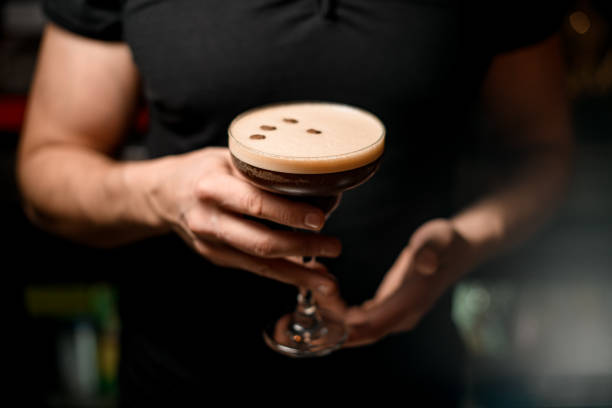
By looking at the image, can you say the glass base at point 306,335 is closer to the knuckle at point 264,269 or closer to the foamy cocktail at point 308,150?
the foamy cocktail at point 308,150

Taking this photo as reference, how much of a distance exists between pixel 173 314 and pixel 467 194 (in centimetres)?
123

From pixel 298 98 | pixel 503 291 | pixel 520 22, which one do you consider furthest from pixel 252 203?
pixel 503 291

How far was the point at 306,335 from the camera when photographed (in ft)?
4.01

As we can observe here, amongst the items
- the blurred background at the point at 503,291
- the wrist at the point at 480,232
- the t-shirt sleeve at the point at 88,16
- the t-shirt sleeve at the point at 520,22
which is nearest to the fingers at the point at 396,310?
the wrist at the point at 480,232

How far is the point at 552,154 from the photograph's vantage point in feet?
4.65

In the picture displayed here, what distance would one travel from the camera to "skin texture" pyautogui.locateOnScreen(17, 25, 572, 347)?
0.93 m

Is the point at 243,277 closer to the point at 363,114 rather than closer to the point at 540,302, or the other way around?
the point at 363,114

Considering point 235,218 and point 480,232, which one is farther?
point 480,232

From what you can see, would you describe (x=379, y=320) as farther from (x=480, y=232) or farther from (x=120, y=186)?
(x=120, y=186)

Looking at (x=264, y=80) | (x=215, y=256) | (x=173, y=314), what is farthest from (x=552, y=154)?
(x=173, y=314)

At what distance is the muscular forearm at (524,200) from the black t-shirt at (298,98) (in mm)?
116

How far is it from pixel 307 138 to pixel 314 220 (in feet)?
0.51

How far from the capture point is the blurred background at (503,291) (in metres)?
2.13

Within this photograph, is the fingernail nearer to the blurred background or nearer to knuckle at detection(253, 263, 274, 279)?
knuckle at detection(253, 263, 274, 279)
